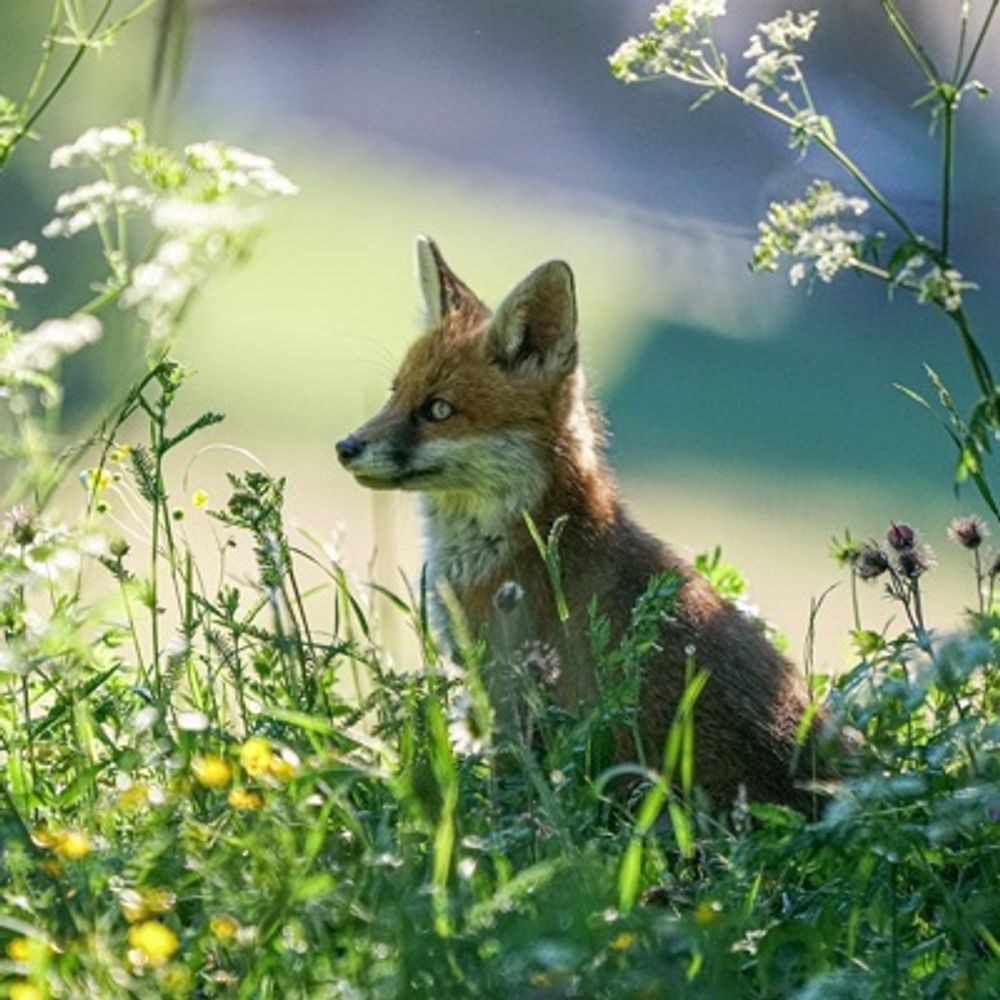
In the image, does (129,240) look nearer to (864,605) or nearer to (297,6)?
(297,6)

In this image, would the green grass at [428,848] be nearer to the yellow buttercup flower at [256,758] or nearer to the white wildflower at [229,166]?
the yellow buttercup flower at [256,758]

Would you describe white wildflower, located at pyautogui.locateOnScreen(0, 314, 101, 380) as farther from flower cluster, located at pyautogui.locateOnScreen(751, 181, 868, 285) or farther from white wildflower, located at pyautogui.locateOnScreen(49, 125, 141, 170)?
flower cluster, located at pyautogui.locateOnScreen(751, 181, 868, 285)

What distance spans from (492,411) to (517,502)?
253mm

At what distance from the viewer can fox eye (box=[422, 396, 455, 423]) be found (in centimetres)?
514

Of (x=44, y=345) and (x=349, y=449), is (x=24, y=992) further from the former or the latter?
(x=349, y=449)

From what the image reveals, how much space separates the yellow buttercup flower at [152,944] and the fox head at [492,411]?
241cm

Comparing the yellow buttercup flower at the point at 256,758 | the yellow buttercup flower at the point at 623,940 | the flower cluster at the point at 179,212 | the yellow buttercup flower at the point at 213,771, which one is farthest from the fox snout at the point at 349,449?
the yellow buttercup flower at the point at 623,940

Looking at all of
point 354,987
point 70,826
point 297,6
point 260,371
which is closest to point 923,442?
point 260,371

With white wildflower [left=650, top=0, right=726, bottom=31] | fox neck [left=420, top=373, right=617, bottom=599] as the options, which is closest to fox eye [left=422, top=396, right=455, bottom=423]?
fox neck [left=420, top=373, right=617, bottom=599]

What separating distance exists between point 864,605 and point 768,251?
7.92 feet

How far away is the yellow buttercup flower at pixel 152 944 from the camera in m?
2.54

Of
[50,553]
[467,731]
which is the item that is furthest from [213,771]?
[50,553]

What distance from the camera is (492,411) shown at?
511 centimetres

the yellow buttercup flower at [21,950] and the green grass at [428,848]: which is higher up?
the green grass at [428,848]
